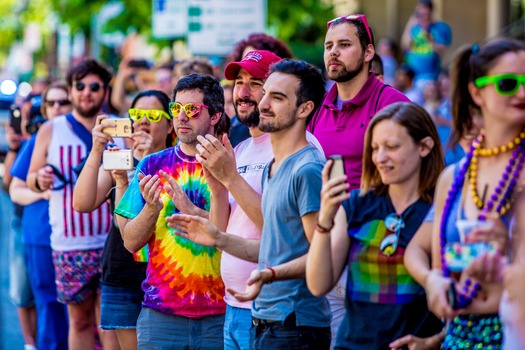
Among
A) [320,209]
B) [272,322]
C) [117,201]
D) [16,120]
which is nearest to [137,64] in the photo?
[16,120]

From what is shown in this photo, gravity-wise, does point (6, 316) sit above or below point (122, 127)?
below

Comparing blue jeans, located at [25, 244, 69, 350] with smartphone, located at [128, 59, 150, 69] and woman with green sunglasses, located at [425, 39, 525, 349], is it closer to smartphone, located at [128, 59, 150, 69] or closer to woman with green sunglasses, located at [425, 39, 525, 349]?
smartphone, located at [128, 59, 150, 69]

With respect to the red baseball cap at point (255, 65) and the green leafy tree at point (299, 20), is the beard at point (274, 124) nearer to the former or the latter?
the red baseball cap at point (255, 65)

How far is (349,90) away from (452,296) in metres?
2.45

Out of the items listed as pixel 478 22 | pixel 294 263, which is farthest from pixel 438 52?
pixel 294 263

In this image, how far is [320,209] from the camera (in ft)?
15.3

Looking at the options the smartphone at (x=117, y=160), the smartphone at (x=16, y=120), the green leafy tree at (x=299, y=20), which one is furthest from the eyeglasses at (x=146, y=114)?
the green leafy tree at (x=299, y=20)

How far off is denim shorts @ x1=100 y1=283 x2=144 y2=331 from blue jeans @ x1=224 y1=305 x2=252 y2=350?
148 centimetres

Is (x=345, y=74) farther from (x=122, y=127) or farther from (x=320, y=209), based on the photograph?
(x=320, y=209)

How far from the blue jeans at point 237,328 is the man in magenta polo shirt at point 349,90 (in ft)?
3.72

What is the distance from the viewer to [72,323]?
844 centimetres

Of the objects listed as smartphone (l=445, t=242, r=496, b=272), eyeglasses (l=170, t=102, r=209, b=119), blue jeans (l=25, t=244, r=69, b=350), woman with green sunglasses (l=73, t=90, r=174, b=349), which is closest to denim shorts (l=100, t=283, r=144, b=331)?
woman with green sunglasses (l=73, t=90, r=174, b=349)

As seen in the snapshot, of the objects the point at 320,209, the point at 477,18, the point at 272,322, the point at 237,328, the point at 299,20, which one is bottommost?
the point at 237,328

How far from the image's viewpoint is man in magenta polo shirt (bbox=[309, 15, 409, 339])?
245 inches
